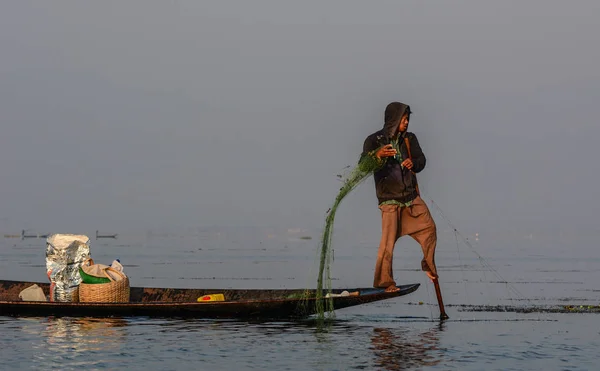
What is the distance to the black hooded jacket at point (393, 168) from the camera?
13.2m

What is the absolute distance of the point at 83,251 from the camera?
14484 millimetres

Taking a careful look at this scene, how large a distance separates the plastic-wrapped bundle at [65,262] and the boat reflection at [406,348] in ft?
17.1

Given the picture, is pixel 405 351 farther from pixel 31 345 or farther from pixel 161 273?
pixel 161 273

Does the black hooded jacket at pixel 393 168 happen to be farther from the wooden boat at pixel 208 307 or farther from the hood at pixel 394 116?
the wooden boat at pixel 208 307

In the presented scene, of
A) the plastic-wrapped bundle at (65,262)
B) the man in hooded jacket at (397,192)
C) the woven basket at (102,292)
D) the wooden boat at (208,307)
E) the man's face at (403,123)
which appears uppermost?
the man's face at (403,123)

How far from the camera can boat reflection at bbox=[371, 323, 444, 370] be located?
9.99 meters

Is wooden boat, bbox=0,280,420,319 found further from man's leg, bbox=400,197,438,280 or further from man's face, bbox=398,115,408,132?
man's face, bbox=398,115,408,132

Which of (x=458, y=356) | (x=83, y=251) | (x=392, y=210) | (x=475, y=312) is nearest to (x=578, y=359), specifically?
(x=458, y=356)

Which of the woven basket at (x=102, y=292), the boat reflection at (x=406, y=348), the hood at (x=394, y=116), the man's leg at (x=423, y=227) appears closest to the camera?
the boat reflection at (x=406, y=348)

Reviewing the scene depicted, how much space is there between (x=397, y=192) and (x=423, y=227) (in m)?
0.72

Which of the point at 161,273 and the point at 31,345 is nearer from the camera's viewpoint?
the point at 31,345

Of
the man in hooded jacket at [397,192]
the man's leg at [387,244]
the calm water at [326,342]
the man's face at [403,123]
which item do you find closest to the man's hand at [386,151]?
the man in hooded jacket at [397,192]

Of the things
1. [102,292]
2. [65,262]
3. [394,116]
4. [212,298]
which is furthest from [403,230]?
[65,262]

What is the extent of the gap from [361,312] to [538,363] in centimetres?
645
